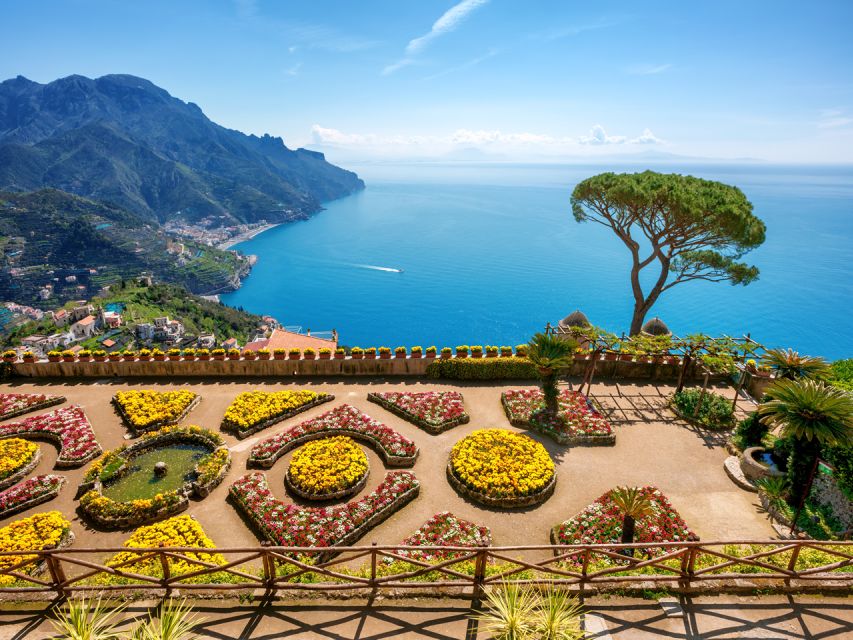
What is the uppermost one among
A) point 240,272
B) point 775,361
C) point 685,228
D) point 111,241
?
point 685,228

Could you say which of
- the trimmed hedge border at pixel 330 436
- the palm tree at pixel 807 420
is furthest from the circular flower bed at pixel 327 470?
the palm tree at pixel 807 420

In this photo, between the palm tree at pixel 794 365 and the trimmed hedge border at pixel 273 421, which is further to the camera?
the trimmed hedge border at pixel 273 421

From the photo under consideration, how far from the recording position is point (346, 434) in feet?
63.8

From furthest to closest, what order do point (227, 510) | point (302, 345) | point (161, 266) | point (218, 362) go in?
point (161, 266)
point (302, 345)
point (218, 362)
point (227, 510)

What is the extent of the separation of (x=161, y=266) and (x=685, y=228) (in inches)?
8282

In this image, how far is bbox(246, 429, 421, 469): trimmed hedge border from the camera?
57.6 ft

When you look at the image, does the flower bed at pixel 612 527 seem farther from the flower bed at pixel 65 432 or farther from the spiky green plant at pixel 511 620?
the flower bed at pixel 65 432

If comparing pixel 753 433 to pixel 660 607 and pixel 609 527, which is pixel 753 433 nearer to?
pixel 609 527

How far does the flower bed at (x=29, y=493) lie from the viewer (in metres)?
15.4

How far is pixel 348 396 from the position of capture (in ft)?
75.2

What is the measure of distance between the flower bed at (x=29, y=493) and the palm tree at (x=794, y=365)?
→ 95.4 ft

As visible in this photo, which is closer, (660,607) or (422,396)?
(660,607)

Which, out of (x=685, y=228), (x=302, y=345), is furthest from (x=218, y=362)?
(x=685, y=228)

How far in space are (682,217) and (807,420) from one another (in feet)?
61.8
